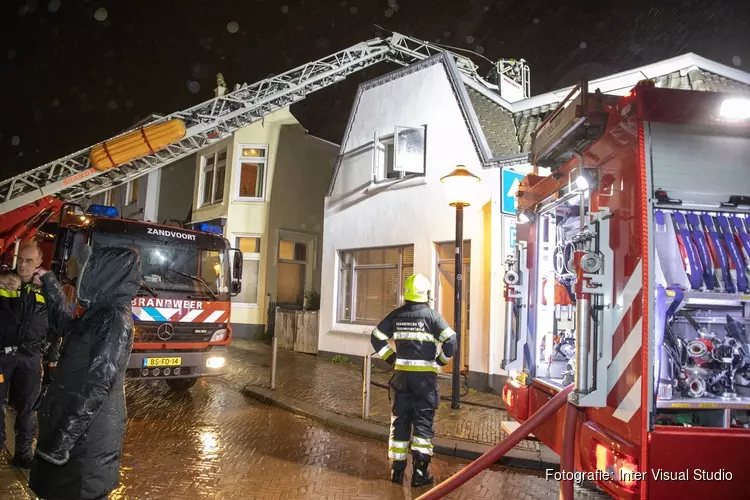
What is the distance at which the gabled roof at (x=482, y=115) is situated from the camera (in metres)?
9.56

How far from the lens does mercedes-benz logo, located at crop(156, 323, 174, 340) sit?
23.7 ft

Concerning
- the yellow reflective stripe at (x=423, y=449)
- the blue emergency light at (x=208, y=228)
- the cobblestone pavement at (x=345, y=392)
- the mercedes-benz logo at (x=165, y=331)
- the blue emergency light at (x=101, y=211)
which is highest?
the blue emergency light at (x=101, y=211)

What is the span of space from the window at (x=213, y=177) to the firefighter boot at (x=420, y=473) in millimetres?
14294

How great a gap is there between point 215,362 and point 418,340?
14.2 ft

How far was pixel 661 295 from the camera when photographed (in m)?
2.85

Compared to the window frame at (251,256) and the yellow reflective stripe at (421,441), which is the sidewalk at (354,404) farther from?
the window frame at (251,256)

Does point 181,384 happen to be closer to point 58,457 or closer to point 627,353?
point 58,457

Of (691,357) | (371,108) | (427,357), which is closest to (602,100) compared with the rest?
(691,357)

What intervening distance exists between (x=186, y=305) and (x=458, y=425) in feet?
14.1

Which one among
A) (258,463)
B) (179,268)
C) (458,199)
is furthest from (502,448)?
(179,268)

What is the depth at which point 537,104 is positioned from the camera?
10398 millimetres

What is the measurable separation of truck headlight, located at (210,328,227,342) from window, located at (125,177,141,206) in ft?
53.6

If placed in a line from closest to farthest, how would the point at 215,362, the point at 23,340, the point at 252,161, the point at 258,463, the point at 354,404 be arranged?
the point at 23,340 < the point at 258,463 < the point at 354,404 < the point at 215,362 < the point at 252,161

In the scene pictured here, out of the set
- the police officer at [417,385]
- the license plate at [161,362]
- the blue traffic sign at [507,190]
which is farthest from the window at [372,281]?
the police officer at [417,385]
